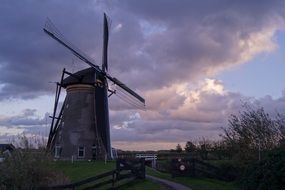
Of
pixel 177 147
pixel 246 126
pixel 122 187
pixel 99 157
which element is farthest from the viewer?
pixel 177 147

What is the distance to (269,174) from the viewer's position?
18.0 m

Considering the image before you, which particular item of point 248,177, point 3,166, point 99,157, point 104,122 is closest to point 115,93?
point 104,122

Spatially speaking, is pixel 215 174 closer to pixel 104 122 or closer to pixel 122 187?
pixel 122 187

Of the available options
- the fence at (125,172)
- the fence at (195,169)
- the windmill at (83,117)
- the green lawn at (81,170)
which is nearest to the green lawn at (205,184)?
the fence at (195,169)

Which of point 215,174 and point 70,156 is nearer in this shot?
point 215,174

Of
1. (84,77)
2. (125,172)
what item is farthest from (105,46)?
(125,172)

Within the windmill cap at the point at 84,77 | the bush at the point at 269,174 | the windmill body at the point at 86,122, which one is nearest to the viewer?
the bush at the point at 269,174

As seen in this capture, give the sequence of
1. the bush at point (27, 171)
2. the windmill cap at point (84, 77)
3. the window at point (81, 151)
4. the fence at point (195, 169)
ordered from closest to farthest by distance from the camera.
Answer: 1. the bush at point (27, 171)
2. the fence at point (195, 169)
3. the window at point (81, 151)
4. the windmill cap at point (84, 77)

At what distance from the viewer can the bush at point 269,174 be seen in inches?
694

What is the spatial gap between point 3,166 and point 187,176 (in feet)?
42.9

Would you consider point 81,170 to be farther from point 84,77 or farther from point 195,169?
point 84,77

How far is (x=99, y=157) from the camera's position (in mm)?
59438

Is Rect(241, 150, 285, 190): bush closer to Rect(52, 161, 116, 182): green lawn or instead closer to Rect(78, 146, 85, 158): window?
Rect(52, 161, 116, 182): green lawn

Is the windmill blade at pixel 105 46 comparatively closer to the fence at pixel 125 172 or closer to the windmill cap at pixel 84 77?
the windmill cap at pixel 84 77
